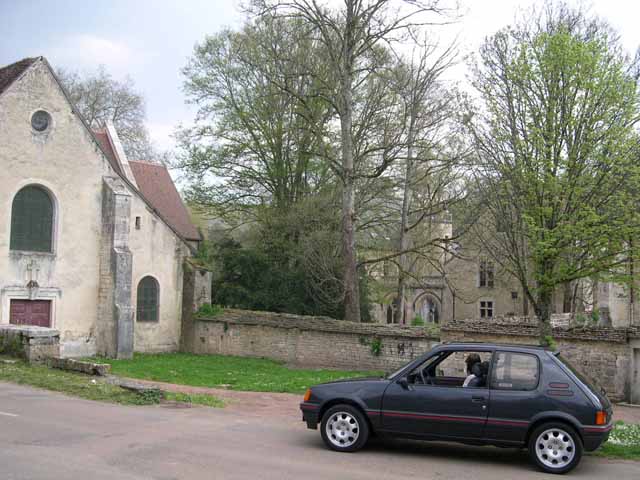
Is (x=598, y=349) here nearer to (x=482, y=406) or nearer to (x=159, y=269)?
(x=482, y=406)

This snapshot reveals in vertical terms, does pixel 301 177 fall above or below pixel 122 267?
above

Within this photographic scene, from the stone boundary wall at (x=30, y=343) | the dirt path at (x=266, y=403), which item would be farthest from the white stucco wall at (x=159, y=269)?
the dirt path at (x=266, y=403)

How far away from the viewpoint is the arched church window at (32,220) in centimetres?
2442

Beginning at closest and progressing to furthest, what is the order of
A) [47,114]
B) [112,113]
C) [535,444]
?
[535,444], [47,114], [112,113]

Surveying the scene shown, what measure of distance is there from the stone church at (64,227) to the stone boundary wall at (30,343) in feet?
23.3

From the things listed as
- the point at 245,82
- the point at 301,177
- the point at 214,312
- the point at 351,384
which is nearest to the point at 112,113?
the point at 245,82

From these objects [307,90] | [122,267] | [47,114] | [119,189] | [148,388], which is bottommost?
[148,388]

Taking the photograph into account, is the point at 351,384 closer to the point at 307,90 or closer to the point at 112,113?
the point at 307,90

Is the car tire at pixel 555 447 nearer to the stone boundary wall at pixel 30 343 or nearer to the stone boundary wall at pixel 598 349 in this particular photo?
the stone boundary wall at pixel 598 349

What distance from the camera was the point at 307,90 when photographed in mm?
32406

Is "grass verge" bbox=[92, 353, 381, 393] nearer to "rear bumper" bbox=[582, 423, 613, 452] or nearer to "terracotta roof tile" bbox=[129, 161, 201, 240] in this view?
"rear bumper" bbox=[582, 423, 613, 452]

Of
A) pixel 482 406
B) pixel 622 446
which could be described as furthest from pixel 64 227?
pixel 622 446

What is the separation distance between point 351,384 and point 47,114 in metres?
20.4

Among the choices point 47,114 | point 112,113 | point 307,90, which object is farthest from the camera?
point 112,113
